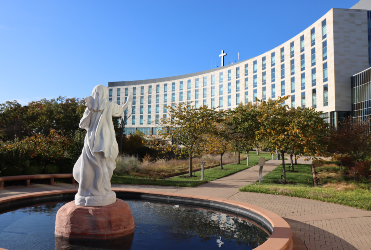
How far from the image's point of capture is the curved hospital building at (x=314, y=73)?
140ft

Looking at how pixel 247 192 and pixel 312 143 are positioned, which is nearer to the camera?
pixel 247 192

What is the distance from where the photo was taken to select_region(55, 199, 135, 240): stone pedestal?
5379 millimetres

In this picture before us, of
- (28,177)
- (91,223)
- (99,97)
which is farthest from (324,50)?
(91,223)

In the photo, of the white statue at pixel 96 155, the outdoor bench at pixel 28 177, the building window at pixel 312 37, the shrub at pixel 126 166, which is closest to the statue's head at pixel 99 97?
the white statue at pixel 96 155

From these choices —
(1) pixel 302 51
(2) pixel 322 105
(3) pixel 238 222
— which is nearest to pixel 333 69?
(2) pixel 322 105

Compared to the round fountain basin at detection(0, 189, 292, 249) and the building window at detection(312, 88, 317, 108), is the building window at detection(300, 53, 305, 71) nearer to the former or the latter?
the building window at detection(312, 88, 317, 108)

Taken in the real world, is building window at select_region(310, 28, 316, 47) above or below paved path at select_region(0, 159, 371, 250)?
above

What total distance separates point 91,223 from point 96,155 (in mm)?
1360

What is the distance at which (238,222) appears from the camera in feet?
23.4

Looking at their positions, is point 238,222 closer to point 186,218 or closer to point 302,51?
point 186,218

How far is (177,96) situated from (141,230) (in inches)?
2857

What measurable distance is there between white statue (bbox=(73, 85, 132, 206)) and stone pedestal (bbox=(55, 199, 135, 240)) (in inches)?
8.3

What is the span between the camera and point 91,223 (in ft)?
17.7

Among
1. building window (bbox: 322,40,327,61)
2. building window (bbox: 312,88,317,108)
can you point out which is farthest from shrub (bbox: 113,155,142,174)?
building window (bbox: 322,40,327,61)
